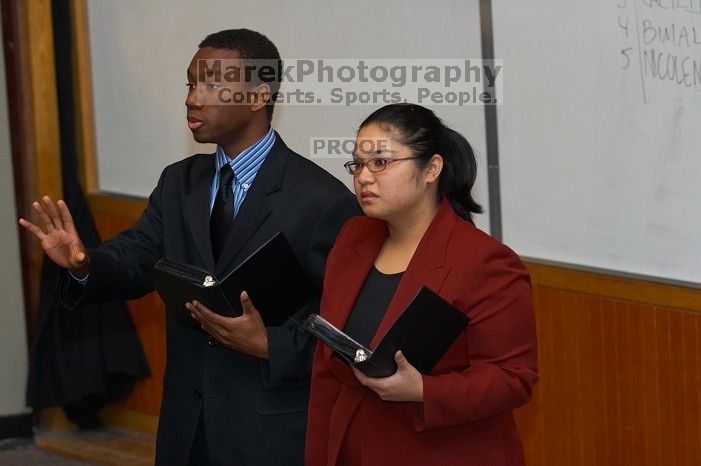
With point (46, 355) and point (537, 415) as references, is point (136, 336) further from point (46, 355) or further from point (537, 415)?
point (537, 415)

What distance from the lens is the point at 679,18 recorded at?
370cm

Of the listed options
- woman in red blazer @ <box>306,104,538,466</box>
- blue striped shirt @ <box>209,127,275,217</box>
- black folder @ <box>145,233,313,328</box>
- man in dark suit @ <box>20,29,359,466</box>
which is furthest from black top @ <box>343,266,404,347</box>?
blue striped shirt @ <box>209,127,275,217</box>

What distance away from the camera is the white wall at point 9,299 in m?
5.62

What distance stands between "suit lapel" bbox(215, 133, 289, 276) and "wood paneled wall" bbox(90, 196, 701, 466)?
1.31 metres

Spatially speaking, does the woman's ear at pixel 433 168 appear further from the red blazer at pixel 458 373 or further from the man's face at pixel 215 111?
the man's face at pixel 215 111

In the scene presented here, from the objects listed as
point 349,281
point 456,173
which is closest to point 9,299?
point 349,281

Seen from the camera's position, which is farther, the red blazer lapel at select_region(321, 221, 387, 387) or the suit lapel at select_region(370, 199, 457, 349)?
the red blazer lapel at select_region(321, 221, 387, 387)

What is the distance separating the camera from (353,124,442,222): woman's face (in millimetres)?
2656

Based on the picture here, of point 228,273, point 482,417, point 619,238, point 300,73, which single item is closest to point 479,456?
point 482,417

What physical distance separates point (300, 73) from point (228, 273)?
1.92 meters

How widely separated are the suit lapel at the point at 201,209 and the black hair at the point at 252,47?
0.77 ft

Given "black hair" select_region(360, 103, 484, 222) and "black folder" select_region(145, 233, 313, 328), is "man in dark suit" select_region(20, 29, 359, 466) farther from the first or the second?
"black hair" select_region(360, 103, 484, 222)

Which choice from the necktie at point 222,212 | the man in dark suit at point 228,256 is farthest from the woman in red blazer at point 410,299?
the necktie at point 222,212

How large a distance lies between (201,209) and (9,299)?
8.86 feet
